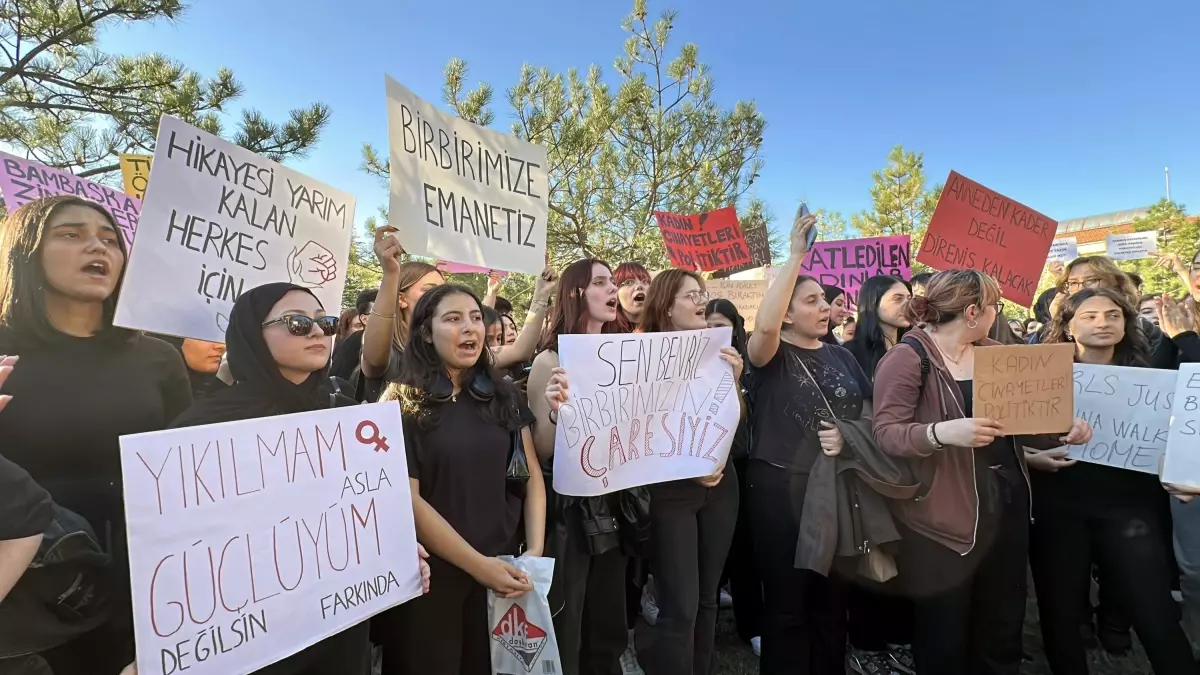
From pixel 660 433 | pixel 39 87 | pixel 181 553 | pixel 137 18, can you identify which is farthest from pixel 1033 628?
pixel 39 87

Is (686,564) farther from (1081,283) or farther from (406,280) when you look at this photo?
(1081,283)

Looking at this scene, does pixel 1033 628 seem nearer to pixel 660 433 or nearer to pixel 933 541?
pixel 933 541

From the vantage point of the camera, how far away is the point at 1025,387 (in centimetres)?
240

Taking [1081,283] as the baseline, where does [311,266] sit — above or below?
below

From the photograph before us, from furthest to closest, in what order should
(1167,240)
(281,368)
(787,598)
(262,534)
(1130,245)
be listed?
(1167,240), (1130,245), (787,598), (281,368), (262,534)

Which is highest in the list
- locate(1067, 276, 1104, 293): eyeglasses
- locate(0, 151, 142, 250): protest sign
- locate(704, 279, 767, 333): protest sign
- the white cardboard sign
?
locate(0, 151, 142, 250): protest sign

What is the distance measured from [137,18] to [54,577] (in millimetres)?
7399

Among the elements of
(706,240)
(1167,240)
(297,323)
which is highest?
(1167,240)

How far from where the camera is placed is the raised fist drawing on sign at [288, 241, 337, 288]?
2.85 meters

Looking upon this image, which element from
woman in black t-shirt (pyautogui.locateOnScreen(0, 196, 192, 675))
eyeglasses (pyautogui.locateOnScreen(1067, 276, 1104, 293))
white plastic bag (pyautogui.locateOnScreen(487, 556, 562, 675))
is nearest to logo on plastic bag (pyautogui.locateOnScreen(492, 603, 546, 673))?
white plastic bag (pyautogui.locateOnScreen(487, 556, 562, 675))

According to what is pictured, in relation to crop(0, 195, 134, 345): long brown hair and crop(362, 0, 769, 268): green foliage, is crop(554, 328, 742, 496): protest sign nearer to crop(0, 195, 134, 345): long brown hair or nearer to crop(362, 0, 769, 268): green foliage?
crop(0, 195, 134, 345): long brown hair

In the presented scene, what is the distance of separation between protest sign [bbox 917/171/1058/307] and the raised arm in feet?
7.68

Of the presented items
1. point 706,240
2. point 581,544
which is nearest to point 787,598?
point 581,544

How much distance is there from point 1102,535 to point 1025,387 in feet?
3.09
